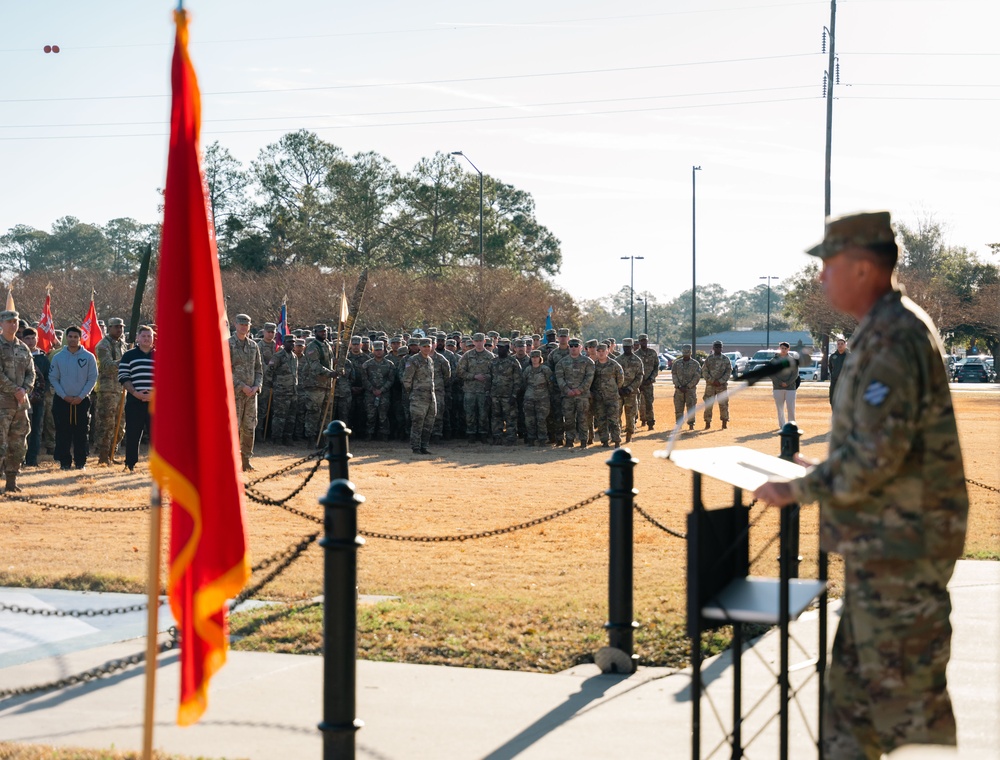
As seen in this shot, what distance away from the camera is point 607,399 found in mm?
23312

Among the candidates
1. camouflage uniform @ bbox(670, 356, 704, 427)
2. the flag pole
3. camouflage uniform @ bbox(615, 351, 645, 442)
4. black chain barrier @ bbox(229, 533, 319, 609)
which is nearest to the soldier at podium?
the flag pole

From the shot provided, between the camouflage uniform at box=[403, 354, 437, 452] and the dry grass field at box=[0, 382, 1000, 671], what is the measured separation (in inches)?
53.5

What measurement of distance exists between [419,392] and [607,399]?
12.5 ft

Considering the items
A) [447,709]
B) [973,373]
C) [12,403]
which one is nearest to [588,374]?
[12,403]

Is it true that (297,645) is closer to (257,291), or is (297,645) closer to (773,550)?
(773,550)

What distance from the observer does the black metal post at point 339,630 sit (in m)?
4.36

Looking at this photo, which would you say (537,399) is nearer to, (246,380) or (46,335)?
(246,380)

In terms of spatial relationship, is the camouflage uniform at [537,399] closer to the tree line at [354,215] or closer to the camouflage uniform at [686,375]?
the camouflage uniform at [686,375]

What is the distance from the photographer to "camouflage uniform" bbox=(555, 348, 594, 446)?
23.0 meters

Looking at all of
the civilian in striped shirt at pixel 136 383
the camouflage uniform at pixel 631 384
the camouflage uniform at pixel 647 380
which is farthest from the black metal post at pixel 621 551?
the camouflage uniform at pixel 647 380

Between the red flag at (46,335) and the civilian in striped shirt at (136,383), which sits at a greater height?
the red flag at (46,335)

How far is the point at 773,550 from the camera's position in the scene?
1030 centimetres

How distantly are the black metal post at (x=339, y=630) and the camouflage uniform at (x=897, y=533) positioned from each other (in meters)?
1.72

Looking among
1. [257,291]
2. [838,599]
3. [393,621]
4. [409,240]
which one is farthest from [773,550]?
[409,240]
